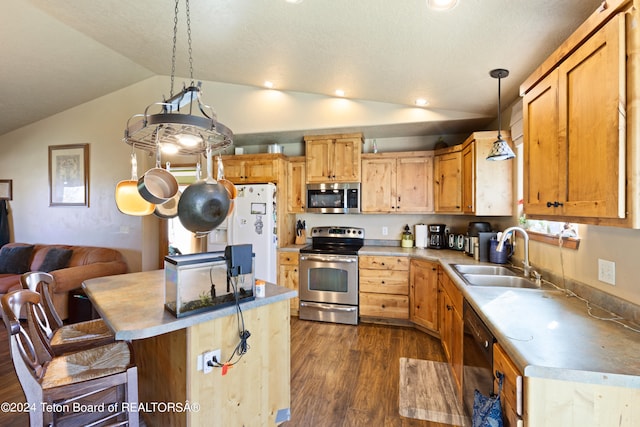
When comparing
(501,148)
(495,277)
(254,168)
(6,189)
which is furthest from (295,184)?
(6,189)

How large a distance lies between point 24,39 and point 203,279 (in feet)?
12.6

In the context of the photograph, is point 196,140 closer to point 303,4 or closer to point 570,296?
point 303,4

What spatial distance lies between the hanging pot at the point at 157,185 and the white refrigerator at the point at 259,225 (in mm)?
2002

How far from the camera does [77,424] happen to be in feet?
6.48

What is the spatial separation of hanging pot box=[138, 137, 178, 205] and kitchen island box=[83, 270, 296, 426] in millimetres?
601

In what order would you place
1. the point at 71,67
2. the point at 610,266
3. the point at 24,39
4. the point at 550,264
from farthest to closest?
the point at 71,67 < the point at 24,39 < the point at 550,264 < the point at 610,266

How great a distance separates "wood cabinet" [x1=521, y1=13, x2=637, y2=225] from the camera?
40.1 inches

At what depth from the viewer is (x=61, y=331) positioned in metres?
1.90

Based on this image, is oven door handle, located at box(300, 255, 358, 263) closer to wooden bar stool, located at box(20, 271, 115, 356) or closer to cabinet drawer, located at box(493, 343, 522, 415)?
wooden bar stool, located at box(20, 271, 115, 356)

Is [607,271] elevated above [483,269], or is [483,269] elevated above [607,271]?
[607,271]

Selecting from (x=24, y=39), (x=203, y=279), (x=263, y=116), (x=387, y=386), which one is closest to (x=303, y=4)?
(x=203, y=279)

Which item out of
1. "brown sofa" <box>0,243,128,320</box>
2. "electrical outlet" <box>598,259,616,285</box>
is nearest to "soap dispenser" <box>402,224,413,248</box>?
"electrical outlet" <box>598,259,616,285</box>

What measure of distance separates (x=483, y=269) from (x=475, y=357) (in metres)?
1.08

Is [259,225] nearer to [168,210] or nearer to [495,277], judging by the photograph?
[168,210]
